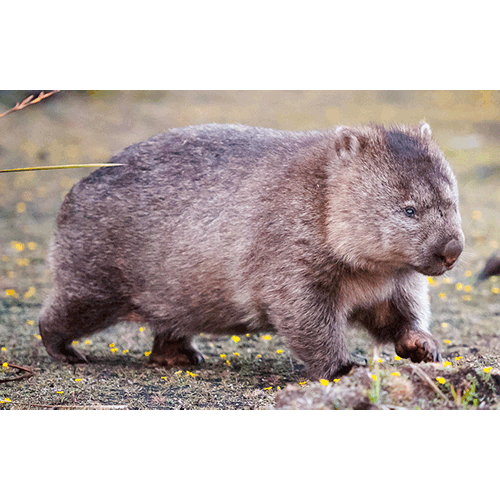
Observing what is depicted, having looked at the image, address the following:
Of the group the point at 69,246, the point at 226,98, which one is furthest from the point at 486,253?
the point at 226,98

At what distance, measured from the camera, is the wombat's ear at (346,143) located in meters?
5.05

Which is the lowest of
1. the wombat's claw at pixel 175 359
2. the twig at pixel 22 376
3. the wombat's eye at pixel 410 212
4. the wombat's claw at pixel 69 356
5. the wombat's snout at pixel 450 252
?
the wombat's claw at pixel 175 359

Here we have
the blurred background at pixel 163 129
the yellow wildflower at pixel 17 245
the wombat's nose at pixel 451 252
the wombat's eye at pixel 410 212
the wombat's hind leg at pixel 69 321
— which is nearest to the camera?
the wombat's nose at pixel 451 252

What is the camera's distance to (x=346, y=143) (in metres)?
5.13

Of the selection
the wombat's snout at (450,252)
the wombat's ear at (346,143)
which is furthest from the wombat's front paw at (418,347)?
the wombat's ear at (346,143)

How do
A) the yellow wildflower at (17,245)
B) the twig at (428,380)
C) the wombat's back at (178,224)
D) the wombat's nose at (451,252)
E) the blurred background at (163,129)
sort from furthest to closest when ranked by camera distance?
the blurred background at (163,129)
the yellow wildflower at (17,245)
the wombat's back at (178,224)
the wombat's nose at (451,252)
the twig at (428,380)

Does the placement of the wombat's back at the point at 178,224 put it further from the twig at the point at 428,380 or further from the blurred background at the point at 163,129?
the blurred background at the point at 163,129

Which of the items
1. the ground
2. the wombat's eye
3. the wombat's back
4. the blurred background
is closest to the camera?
the ground

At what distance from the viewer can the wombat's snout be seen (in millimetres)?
4605

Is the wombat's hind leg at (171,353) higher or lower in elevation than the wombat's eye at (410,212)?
lower

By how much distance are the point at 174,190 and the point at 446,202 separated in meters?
2.26

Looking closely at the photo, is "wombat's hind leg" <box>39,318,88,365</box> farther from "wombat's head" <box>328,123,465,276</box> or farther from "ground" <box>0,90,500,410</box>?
"wombat's head" <box>328,123,465,276</box>

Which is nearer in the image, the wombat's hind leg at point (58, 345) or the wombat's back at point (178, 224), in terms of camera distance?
the wombat's back at point (178, 224)

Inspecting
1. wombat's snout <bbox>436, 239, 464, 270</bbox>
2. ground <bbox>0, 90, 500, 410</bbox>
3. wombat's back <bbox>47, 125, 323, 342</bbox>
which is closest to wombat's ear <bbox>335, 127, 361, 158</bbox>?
wombat's back <bbox>47, 125, 323, 342</bbox>
